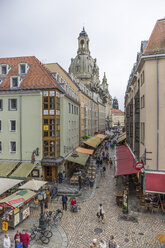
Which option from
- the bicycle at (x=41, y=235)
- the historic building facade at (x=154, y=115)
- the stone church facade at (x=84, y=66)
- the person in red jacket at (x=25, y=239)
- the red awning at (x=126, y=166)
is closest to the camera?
the person in red jacket at (x=25, y=239)

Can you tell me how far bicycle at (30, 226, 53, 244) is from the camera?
10.9 metres

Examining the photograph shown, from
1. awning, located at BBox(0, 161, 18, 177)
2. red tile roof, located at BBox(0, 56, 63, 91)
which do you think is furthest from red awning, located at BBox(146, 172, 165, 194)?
awning, located at BBox(0, 161, 18, 177)

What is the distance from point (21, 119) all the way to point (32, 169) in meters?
6.67

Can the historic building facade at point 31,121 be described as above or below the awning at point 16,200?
above

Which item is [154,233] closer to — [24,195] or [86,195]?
[86,195]

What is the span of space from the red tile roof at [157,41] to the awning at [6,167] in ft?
63.4

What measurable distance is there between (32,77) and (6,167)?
12168mm

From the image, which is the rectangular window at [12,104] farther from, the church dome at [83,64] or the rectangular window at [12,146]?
the church dome at [83,64]

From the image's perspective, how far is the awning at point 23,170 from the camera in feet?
64.0

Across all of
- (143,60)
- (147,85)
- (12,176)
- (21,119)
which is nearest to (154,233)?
(147,85)

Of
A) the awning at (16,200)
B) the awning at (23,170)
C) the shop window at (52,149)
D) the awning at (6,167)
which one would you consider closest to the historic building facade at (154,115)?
the awning at (16,200)

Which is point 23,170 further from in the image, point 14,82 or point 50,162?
point 14,82

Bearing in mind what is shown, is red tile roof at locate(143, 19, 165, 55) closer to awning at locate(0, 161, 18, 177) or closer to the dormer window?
the dormer window

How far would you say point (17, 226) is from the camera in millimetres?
12867
